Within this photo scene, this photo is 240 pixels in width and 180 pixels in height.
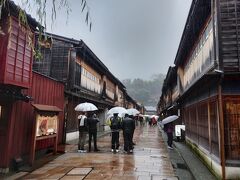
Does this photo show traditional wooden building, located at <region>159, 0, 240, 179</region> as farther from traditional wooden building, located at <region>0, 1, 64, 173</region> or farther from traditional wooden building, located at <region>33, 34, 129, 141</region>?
traditional wooden building, located at <region>33, 34, 129, 141</region>

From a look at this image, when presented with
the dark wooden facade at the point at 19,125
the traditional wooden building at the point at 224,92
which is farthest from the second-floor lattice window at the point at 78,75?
the traditional wooden building at the point at 224,92

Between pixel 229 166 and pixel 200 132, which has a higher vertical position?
pixel 200 132

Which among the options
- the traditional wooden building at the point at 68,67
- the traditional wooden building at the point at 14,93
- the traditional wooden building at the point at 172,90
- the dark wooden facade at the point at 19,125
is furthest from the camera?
the traditional wooden building at the point at 172,90

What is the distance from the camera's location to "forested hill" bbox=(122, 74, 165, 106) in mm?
160375

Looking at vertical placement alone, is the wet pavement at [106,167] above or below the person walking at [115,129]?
below

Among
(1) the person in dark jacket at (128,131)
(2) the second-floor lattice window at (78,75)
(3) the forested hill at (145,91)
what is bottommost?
(1) the person in dark jacket at (128,131)

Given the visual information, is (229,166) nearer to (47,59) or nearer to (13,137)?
(13,137)

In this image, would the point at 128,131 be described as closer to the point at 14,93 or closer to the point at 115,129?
the point at 115,129

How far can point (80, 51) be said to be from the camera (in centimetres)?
2053

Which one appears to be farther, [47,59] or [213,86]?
[47,59]

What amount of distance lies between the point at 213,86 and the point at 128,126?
19.1 feet

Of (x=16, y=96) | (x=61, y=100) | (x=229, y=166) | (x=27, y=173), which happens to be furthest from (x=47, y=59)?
(x=229, y=166)

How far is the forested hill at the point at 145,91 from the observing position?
160375 millimetres

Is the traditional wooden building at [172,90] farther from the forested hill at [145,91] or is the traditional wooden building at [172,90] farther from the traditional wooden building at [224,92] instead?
the forested hill at [145,91]
